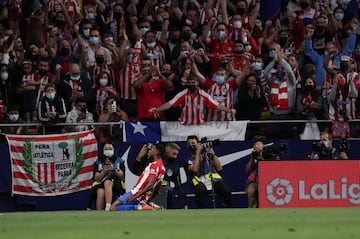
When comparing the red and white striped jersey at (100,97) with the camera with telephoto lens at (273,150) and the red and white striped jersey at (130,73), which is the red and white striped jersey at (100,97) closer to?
the red and white striped jersey at (130,73)

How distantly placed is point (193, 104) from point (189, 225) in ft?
27.5

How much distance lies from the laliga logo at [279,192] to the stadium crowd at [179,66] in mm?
1662

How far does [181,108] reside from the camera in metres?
19.8

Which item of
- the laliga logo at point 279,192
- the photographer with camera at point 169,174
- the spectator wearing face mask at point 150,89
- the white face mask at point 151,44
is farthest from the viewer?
the white face mask at point 151,44

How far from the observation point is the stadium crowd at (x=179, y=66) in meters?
19.6

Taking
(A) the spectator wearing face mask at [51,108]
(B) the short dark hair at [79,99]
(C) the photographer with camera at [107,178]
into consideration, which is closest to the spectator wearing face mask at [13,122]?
(A) the spectator wearing face mask at [51,108]

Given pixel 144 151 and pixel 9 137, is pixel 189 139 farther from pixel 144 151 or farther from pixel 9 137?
pixel 9 137

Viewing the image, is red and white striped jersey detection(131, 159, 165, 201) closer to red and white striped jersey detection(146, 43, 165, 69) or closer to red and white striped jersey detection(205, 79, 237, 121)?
red and white striped jersey detection(205, 79, 237, 121)

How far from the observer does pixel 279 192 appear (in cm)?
1839

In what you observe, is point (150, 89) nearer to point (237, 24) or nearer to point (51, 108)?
point (51, 108)

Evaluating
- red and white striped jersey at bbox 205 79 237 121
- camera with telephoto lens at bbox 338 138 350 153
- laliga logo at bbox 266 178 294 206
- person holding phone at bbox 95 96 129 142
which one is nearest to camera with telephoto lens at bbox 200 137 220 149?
red and white striped jersey at bbox 205 79 237 121

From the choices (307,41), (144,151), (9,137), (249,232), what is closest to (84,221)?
(249,232)

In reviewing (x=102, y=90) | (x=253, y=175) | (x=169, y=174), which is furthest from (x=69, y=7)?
(x=253, y=175)

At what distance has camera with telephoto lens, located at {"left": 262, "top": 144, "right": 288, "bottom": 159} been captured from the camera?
62.5 feet
